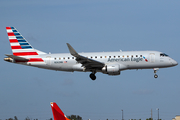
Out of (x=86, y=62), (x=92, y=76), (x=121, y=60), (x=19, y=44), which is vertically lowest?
(x=92, y=76)

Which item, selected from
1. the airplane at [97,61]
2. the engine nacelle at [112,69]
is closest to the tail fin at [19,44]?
the airplane at [97,61]

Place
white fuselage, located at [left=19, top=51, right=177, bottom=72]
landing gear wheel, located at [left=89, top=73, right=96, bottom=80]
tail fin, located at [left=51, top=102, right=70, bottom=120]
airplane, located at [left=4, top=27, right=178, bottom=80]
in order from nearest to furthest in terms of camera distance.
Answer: tail fin, located at [left=51, top=102, right=70, bottom=120] < airplane, located at [left=4, top=27, right=178, bottom=80] < white fuselage, located at [left=19, top=51, right=177, bottom=72] < landing gear wheel, located at [left=89, top=73, right=96, bottom=80]

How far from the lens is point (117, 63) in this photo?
63.4m

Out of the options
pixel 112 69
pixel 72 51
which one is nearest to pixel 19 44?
pixel 72 51

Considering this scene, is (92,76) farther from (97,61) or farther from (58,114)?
(58,114)

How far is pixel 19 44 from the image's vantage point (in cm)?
7006

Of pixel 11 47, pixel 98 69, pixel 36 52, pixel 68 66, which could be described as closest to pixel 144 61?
pixel 98 69

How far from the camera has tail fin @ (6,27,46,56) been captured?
225ft

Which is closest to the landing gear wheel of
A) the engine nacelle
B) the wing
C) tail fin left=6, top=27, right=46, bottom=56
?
the wing

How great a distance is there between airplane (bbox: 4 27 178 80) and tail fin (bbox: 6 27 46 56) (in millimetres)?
745

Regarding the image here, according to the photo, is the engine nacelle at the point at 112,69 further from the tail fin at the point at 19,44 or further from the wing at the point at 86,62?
the tail fin at the point at 19,44

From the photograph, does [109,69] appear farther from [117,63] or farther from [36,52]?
[36,52]

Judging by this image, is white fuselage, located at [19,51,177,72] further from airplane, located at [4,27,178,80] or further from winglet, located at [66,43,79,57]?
winglet, located at [66,43,79,57]

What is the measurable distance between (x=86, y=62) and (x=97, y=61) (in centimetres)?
178
